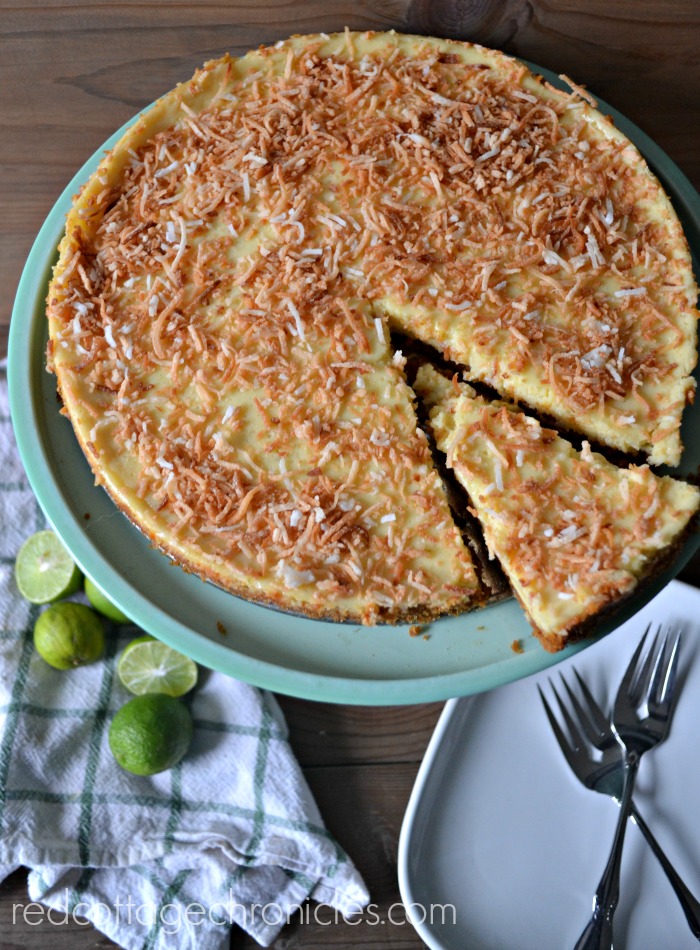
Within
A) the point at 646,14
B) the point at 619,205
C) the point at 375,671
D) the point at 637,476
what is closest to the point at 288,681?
the point at 375,671

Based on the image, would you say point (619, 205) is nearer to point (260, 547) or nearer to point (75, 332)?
point (260, 547)

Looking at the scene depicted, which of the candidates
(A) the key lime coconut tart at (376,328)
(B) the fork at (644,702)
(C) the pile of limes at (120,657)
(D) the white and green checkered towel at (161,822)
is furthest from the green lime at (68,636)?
(B) the fork at (644,702)

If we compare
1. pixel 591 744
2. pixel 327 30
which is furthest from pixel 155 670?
pixel 327 30

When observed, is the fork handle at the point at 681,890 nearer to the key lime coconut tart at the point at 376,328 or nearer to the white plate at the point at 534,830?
the white plate at the point at 534,830

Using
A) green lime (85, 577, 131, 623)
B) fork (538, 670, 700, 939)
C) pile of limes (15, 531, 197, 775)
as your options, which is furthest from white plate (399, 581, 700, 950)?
green lime (85, 577, 131, 623)

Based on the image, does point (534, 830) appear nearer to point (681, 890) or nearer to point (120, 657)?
point (681, 890)

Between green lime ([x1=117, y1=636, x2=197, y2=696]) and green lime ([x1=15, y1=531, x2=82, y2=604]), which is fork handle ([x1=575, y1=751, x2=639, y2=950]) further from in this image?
green lime ([x1=15, y1=531, x2=82, y2=604])
